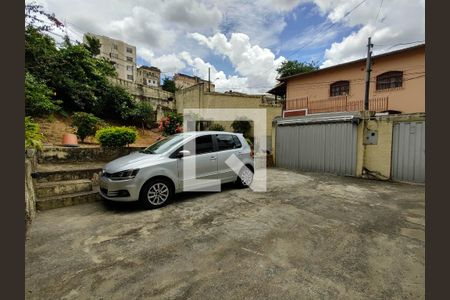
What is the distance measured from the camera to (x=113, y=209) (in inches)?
177

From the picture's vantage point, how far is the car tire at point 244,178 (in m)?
5.97

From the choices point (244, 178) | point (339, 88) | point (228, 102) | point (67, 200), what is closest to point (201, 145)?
point (244, 178)

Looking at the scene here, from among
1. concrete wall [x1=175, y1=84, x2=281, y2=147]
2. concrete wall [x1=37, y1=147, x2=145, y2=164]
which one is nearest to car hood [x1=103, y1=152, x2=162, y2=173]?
concrete wall [x1=37, y1=147, x2=145, y2=164]

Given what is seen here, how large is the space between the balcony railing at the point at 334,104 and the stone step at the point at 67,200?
47.4 feet

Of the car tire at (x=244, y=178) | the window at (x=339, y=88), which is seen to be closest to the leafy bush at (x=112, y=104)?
the car tire at (x=244, y=178)

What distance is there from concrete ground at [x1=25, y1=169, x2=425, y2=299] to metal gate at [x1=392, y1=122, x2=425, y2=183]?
2472 mm

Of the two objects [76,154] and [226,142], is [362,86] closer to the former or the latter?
[226,142]

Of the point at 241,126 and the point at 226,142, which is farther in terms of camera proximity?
the point at 241,126

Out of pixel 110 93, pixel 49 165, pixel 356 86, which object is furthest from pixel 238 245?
pixel 356 86

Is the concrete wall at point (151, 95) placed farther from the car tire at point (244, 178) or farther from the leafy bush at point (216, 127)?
the car tire at point (244, 178)

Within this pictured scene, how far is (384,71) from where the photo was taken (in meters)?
13.2

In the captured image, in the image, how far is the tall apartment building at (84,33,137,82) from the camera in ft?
158

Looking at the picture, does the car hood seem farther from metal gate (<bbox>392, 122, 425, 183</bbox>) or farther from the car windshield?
metal gate (<bbox>392, 122, 425, 183</bbox>)

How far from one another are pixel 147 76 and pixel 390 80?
2220 inches
